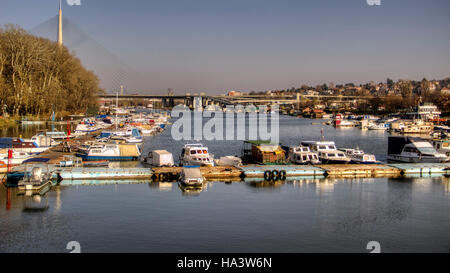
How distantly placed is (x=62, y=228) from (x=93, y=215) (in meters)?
2.07

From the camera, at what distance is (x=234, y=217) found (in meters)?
19.7

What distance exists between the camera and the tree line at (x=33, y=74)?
67562 millimetres

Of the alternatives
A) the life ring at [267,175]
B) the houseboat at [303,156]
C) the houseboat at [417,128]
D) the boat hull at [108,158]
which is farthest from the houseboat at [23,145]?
the houseboat at [417,128]

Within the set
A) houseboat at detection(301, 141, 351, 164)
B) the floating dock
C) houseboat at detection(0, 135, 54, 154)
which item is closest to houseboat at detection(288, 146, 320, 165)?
houseboat at detection(301, 141, 351, 164)

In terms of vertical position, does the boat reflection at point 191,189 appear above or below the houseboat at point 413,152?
below

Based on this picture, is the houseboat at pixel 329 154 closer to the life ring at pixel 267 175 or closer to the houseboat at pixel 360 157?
the houseboat at pixel 360 157

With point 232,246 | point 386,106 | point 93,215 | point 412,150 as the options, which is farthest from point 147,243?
point 386,106

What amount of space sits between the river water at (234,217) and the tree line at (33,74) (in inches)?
1959

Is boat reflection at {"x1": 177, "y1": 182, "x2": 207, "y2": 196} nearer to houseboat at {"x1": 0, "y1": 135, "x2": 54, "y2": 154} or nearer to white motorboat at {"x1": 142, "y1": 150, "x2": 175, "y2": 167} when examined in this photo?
white motorboat at {"x1": 142, "y1": 150, "x2": 175, "y2": 167}

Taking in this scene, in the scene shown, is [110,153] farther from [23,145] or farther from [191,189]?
[191,189]

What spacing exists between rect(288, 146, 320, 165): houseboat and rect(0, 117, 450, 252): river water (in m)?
3.76

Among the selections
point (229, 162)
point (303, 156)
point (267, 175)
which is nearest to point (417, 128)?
point (303, 156)

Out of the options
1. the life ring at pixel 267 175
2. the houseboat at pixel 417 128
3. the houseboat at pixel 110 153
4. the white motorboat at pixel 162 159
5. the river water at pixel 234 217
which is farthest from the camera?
the houseboat at pixel 417 128

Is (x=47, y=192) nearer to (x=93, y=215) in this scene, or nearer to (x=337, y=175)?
(x=93, y=215)
